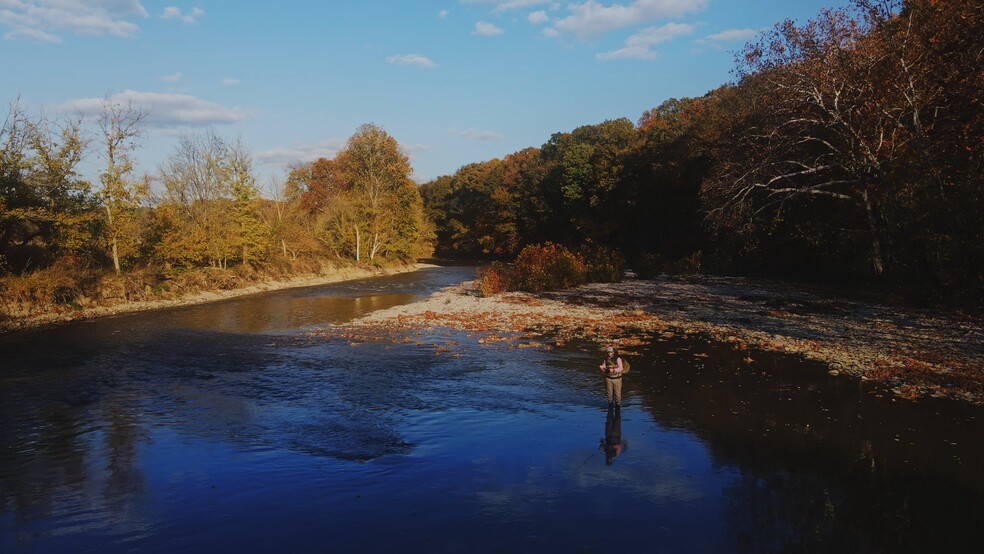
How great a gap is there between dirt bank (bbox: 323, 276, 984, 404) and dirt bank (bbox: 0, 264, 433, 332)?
1278 cm

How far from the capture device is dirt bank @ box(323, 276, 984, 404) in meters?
14.0

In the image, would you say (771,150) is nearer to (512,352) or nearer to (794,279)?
(794,279)

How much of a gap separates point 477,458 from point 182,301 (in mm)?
28565

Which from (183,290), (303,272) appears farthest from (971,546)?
(303,272)

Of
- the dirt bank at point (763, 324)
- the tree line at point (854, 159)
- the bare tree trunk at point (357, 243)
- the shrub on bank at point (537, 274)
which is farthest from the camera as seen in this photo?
the bare tree trunk at point (357, 243)

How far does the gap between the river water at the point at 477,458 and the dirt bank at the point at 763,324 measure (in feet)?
5.57

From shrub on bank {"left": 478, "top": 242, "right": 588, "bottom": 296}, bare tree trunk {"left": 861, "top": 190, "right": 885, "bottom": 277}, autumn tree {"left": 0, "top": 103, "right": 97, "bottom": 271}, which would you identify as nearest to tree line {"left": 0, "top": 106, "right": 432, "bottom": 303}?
autumn tree {"left": 0, "top": 103, "right": 97, "bottom": 271}

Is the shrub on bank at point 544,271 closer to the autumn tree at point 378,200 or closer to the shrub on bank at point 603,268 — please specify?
the shrub on bank at point 603,268

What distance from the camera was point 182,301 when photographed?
103ft

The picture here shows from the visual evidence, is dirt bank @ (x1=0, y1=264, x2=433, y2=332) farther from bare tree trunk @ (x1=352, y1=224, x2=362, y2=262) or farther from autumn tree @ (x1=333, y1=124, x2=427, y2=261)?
autumn tree @ (x1=333, y1=124, x2=427, y2=261)

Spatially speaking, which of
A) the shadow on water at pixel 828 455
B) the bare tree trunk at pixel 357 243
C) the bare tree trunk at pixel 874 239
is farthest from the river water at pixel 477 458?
the bare tree trunk at pixel 357 243

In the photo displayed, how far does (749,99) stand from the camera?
109ft

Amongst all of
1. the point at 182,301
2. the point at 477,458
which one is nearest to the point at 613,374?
the point at 477,458

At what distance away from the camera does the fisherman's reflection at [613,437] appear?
29.5ft
